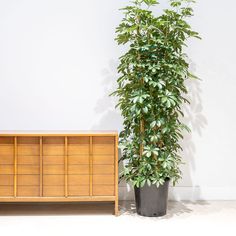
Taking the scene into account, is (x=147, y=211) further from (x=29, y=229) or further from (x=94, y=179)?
(x=29, y=229)

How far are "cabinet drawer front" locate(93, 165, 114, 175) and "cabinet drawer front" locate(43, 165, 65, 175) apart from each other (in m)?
0.30

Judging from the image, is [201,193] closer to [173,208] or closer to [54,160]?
[173,208]

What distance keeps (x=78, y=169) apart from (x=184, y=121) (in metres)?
1.36

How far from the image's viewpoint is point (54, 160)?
167 inches

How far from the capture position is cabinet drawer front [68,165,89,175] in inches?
167

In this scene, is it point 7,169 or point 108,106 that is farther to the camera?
point 108,106

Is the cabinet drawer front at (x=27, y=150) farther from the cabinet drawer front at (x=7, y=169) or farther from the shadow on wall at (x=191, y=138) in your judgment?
the shadow on wall at (x=191, y=138)

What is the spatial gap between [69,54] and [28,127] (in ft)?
2.94

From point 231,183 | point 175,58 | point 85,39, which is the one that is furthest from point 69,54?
point 231,183

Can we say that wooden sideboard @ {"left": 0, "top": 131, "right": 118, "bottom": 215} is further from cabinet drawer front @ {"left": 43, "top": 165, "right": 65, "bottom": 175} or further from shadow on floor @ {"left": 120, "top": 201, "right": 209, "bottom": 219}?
shadow on floor @ {"left": 120, "top": 201, "right": 209, "bottom": 219}

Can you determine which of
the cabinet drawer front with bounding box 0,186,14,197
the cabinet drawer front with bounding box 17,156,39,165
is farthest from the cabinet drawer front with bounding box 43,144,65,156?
the cabinet drawer front with bounding box 0,186,14,197

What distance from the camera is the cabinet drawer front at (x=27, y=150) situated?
165 inches

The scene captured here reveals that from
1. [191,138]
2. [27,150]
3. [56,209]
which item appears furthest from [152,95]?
[56,209]

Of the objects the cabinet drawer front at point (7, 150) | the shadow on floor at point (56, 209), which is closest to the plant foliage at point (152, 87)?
the shadow on floor at point (56, 209)
